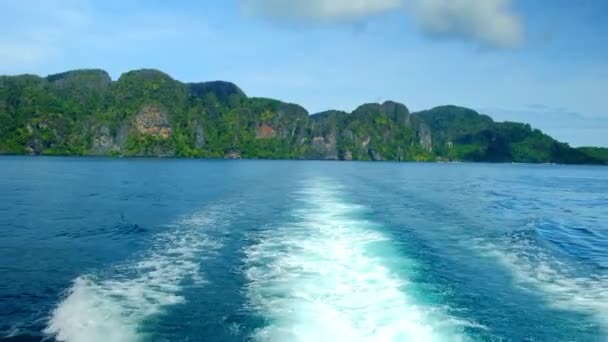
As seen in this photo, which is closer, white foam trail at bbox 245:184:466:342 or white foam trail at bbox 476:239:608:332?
white foam trail at bbox 245:184:466:342

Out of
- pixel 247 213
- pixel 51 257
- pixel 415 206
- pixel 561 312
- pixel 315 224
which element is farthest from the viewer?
pixel 415 206

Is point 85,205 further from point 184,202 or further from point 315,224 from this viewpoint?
point 315,224

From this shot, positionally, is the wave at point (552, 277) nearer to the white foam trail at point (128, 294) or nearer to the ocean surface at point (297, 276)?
the ocean surface at point (297, 276)

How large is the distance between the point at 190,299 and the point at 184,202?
23000 mm

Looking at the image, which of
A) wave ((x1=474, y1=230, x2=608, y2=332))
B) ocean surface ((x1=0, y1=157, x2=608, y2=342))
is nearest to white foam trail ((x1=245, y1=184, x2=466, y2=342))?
ocean surface ((x1=0, y1=157, x2=608, y2=342))

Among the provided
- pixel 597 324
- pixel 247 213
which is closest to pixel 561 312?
pixel 597 324

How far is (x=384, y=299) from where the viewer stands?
39.7 feet

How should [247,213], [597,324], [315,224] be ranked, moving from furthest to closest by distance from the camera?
[247,213] < [315,224] < [597,324]

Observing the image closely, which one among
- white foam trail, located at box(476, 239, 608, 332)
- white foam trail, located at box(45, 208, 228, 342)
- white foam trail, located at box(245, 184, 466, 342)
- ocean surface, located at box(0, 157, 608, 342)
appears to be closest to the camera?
white foam trail, located at box(45, 208, 228, 342)

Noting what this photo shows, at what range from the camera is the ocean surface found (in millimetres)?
10266

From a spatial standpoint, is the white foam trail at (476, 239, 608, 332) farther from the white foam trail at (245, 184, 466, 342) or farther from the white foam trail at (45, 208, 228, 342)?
the white foam trail at (45, 208, 228, 342)

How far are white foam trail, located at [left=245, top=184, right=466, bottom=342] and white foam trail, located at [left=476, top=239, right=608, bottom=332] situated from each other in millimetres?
3729

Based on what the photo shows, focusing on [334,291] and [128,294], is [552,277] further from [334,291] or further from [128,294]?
[128,294]

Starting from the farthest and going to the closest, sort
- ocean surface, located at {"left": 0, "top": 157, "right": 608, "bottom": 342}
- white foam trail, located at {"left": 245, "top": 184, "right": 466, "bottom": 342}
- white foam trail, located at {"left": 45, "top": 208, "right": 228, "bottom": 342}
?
ocean surface, located at {"left": 0, "top": 157, "right": 608, "bottom": 342}
white foam trail, located at {"left": 245, "top": 184, "right": 466, "bottom": 342}
white foam trail, located at {"left": 45, "top": 208, "right": 228, "bottom": 342}
